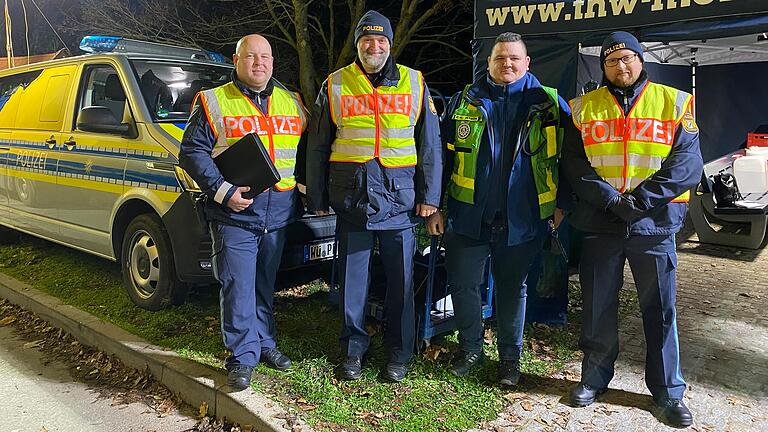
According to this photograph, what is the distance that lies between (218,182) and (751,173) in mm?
7416

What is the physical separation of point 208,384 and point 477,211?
1.84 meters

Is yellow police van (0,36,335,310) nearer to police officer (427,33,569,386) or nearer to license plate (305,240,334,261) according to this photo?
license plate (305,240,334,261)

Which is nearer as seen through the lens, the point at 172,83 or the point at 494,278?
the point at 494,278

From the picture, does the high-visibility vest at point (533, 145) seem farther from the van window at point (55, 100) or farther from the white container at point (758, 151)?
the white container at point (758, 151)

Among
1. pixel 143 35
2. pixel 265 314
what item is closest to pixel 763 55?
pixel 265 314

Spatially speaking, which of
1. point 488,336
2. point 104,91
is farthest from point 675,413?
point 104,91

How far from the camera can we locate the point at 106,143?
486 cm

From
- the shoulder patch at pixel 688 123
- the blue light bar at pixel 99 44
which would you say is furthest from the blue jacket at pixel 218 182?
the blue light bar at pixel 99 44

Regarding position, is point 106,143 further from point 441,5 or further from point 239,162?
point 441,5

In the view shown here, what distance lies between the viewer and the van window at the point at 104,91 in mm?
4900

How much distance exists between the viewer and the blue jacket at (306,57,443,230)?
3.41m

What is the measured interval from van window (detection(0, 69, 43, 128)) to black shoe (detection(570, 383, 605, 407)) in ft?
18.3

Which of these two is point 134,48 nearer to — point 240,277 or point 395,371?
point 240,277

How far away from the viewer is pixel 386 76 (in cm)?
340
